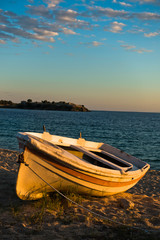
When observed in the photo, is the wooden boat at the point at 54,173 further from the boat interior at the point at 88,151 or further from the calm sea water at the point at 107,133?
the calm sea water at the point at 107,133

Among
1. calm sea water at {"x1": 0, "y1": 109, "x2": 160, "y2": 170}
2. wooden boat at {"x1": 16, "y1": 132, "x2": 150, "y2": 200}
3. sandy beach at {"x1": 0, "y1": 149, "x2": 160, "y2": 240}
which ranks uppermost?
wooden boat at {"x1": 16, "y1": 132, "x2": 150, "y2": 200}

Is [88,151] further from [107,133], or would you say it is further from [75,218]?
[107,133]

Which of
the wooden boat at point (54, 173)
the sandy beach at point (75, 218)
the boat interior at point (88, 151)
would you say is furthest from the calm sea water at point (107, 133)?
the wooden boat at point (54, 173)

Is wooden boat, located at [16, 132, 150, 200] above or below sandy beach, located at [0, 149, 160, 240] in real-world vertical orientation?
above

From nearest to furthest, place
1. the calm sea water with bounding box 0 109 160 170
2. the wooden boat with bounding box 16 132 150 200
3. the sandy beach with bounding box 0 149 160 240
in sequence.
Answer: the sandy beach with bounding box 0 149 160 240 → the wooden boat with bounding box 16 132 150 200 → the calm sea water with bounding box 0 109 160 170

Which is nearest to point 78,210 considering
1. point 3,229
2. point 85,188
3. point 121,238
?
point 85,188

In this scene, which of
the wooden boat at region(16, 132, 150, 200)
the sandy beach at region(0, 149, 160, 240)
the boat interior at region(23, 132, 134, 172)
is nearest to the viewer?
the sandy beach at region(0, 149, 160, 240)

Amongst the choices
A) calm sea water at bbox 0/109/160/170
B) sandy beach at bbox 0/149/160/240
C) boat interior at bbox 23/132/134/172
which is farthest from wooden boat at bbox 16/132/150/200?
calm sea water at bbox 0/109/160/170

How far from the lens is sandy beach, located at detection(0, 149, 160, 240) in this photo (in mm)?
4344

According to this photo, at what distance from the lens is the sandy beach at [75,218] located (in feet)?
14.3

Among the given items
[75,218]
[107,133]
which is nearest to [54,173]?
[75,218]

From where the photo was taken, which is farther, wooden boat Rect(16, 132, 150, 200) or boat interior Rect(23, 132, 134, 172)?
boat interior Rect(23, 132, 134, 172)

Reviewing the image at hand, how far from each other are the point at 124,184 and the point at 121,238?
2.25m

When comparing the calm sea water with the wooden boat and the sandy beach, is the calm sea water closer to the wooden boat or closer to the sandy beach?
the sandy beach
